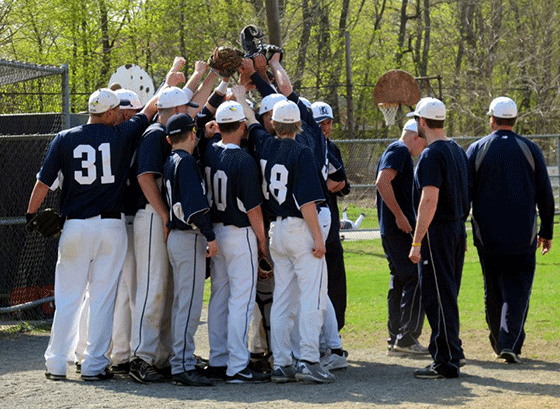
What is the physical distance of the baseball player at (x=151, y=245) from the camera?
7.45 metres

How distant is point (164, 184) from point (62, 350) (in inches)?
60.3

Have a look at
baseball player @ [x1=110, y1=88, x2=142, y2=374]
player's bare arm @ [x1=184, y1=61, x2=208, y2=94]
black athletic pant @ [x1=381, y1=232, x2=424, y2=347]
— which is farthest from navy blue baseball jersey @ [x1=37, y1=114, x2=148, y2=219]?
black athletic pant @ [x1=381, y1=232, x2=424, y2=347]

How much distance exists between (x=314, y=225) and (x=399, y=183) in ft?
5.99

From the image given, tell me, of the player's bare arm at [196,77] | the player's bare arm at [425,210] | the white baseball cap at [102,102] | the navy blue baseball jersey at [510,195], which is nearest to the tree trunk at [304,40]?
the player's bare arm at [196,77]

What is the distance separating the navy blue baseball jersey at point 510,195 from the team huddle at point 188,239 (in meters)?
1.41

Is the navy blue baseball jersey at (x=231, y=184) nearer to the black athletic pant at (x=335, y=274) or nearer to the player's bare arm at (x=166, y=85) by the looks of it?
the player's bare arm at (x=166, y=85)

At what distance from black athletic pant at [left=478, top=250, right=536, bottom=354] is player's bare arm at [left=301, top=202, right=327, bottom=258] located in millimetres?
1804

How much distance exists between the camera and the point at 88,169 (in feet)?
24.6

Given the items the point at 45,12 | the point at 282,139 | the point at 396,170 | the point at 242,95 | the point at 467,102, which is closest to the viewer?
the point at 282,139

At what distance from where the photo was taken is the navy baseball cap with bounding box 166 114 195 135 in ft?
23.9

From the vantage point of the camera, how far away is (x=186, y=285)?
24.3 feet

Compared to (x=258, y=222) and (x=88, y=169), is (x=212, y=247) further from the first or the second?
(x=88, y=169)

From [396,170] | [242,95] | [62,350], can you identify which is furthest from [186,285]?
[396,170]

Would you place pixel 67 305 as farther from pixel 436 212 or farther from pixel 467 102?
pixel 467 102
